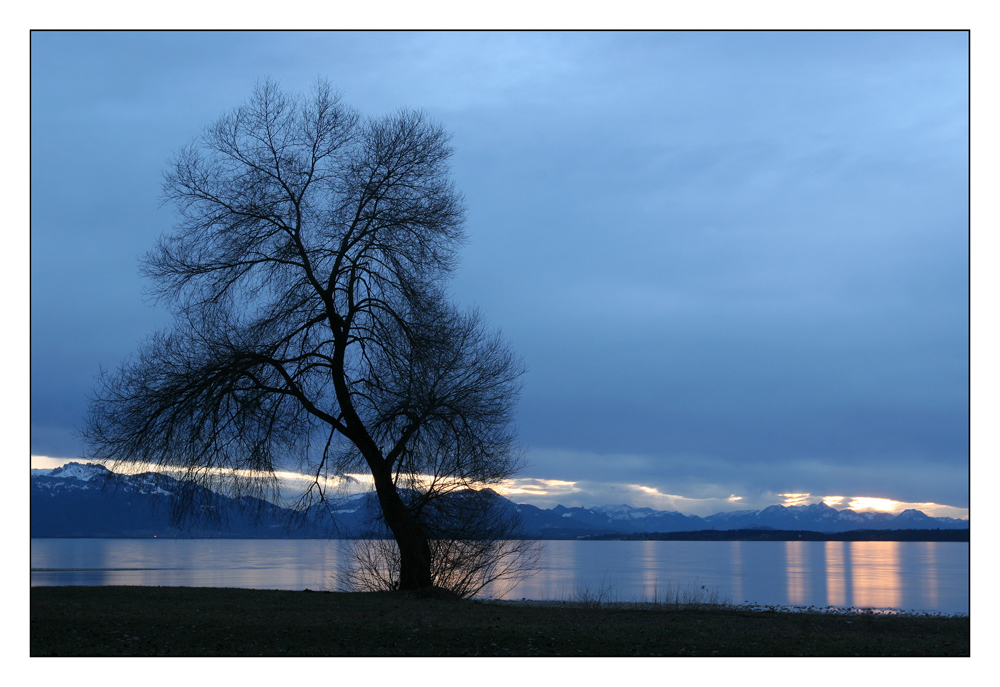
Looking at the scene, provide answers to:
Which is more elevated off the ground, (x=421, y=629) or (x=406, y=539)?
(x=421, y=629)

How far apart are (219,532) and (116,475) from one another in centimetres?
277

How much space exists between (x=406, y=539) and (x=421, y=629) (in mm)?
7227

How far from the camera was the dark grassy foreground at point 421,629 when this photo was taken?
1109 cm

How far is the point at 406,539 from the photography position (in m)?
19.9

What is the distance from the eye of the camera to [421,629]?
12.8 meters

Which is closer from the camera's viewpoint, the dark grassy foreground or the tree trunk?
the dark grassy foreground

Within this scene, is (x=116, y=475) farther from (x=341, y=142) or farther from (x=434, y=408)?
(x=341, y=142)

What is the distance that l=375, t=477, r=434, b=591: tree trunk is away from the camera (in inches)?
782

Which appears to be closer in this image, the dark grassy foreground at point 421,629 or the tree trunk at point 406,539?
the dark grassy foreground at point 421,629

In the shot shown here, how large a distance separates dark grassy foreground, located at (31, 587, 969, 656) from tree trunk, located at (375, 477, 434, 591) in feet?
9.25

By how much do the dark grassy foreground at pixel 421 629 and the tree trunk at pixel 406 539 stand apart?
2819 mm

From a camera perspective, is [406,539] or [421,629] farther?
[406,539]
